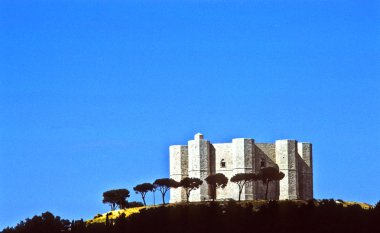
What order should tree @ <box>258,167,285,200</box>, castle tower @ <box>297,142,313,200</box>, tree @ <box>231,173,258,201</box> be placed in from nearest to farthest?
tree @ <box>231,173,258,201</box> → tree @ <box>258,167,285,200</box> → castle tower @ <box>297,142,313,200</box>

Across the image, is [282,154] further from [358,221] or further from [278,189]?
[358,221]

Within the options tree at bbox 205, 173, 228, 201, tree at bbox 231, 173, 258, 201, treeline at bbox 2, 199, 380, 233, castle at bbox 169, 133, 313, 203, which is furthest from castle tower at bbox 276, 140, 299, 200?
treeline at bbox 2, 199, 380, 233

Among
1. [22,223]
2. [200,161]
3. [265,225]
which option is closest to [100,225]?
[22,223]

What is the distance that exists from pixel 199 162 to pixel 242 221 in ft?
196

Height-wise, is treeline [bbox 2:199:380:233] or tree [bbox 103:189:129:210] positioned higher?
tree [bbox 103:189:129:210]

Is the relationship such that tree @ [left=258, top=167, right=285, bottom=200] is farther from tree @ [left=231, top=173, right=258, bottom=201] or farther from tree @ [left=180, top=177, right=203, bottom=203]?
tree @ [left=180, top=177, right=203, bottom=203]

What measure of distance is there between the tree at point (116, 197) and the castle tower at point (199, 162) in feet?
28.8

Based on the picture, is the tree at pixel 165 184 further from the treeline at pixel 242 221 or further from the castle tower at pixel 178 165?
the treeline at pixel 242 221

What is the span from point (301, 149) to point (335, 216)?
65091 mm

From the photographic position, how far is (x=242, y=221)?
40.6m

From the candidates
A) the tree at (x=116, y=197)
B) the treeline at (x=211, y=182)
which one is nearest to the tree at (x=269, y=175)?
the treeline at (x=211, y=182)

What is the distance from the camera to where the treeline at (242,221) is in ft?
125

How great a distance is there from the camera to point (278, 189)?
103 m

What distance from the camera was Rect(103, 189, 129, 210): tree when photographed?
105 m
